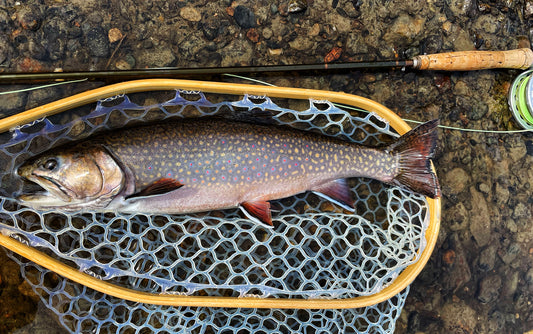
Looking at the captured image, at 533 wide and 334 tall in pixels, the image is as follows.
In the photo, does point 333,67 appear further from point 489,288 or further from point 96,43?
point 489,288

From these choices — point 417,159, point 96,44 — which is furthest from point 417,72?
point 96,44

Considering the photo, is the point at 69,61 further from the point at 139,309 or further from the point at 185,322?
the point at 185,322

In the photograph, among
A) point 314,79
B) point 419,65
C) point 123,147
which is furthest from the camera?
point 314,79

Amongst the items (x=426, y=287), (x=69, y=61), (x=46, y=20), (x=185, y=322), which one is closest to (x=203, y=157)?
(x=185, y=322)

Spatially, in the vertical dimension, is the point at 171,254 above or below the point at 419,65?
below

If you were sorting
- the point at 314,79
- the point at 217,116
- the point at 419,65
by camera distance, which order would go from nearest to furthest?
the point at 217,116, the point at 419,65, the point at 314,79

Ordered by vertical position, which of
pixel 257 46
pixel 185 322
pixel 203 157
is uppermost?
pixel 257 46

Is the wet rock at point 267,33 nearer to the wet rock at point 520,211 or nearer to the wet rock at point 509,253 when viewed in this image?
the wet rock at point 520,211
